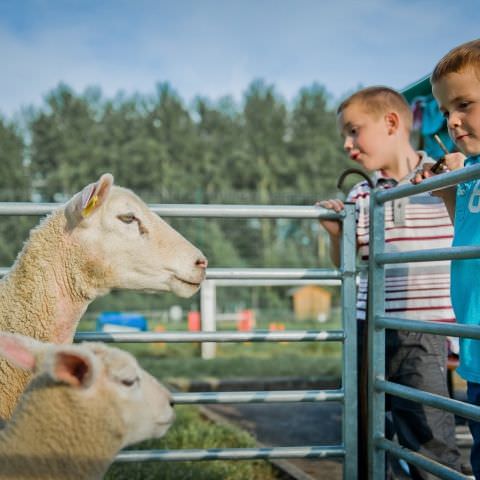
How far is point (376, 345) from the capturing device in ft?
9.93

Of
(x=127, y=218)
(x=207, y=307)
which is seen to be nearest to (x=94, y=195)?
(x=127, y=218)

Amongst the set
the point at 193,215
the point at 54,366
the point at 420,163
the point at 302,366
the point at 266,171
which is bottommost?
the point at 302,366

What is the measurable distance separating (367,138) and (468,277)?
1027 millimetres

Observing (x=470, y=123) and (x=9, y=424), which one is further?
(x=470, y=123)

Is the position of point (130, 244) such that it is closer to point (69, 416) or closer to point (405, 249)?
point (69, 416)

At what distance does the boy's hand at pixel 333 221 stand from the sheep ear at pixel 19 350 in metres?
1.55

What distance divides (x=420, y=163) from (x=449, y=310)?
673 millimetres

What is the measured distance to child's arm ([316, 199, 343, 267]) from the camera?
3.16m

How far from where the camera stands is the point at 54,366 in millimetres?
1887

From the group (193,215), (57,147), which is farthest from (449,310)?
(57,147)

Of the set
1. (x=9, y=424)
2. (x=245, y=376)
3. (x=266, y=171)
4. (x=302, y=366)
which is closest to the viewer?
(x=9, y=424)

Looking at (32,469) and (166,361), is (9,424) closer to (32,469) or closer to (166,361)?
(32,469)

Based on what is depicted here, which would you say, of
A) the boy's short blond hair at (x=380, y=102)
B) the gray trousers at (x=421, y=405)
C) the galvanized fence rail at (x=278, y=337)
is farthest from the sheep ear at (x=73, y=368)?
the boy's short blond hair at (x=380, y=102)

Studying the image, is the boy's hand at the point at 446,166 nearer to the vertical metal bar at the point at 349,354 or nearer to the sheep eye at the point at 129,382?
the vertical metal bar at the point at 349,354
